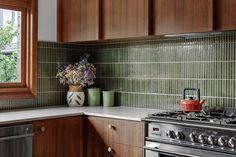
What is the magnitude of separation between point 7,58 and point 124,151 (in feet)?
4.84

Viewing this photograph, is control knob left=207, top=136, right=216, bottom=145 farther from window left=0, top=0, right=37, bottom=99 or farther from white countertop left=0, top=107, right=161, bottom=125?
window left=0, top=0, right=37, bottom=99

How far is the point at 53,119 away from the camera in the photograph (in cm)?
313

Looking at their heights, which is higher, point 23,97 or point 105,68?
point 105,68

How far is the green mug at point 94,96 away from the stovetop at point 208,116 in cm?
114

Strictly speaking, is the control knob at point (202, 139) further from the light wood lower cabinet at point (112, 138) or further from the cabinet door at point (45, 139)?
the cabinet door at point (45, 139)

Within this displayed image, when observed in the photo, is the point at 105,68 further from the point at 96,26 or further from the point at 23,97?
the point at 23,97

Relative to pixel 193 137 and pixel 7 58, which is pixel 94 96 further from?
pixel 193 137

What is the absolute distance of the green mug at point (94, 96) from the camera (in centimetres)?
389

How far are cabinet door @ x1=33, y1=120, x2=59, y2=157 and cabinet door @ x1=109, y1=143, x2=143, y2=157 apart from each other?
1.62 ft

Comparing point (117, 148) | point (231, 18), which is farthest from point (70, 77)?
point (231, 18)

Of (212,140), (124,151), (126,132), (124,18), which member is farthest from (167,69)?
(212,140)

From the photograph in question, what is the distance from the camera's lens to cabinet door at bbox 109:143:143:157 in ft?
9.62

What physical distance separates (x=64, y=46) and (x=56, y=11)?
15.0 inches

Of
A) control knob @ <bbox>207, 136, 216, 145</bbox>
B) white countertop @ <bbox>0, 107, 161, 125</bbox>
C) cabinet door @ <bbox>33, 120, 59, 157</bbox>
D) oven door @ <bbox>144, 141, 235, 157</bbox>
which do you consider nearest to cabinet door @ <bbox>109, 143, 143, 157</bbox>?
oven door @ <bbox>144, 141, 235, 157</bbox>
